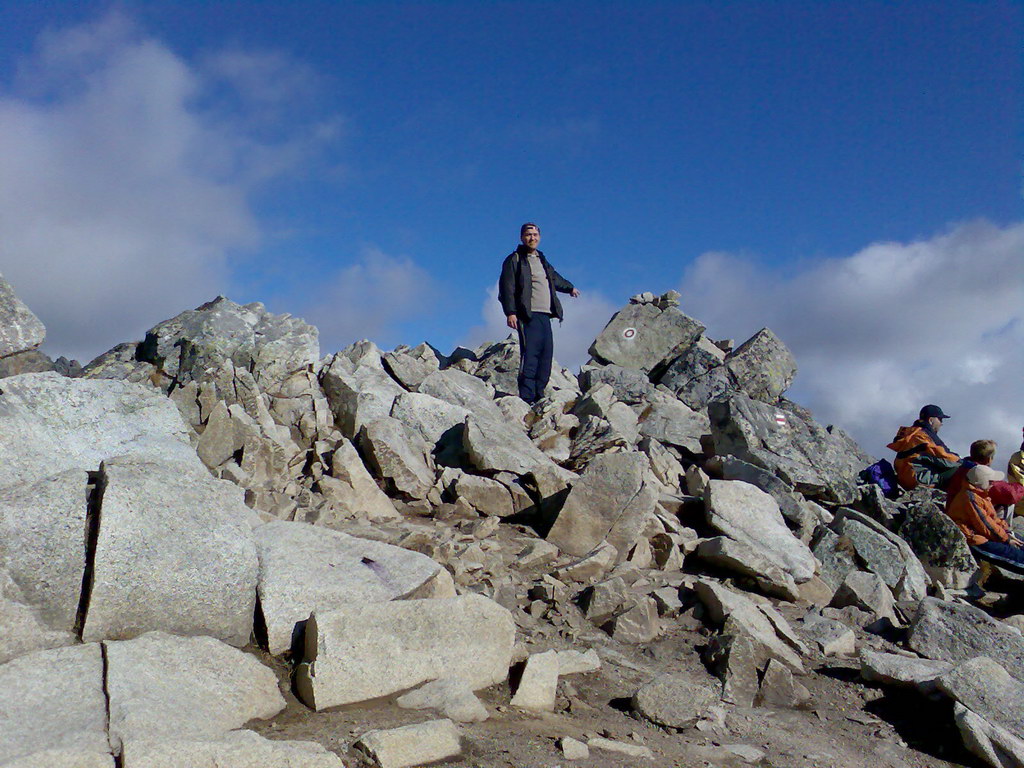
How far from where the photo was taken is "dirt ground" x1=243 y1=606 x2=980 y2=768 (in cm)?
433

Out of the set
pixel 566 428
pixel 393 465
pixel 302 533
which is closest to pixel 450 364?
pixel 566 428

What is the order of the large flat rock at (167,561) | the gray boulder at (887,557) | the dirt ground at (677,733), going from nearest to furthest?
the dirt ground at (677,733) → the large flat rock at (167,561) → the gray boulder at (887,557)

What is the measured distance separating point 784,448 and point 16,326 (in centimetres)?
978

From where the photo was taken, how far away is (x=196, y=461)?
21.9 ft

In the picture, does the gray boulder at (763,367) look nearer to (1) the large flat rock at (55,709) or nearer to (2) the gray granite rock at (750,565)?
(2) the gray granite rock at (750,565)

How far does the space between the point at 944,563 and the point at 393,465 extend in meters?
7.10

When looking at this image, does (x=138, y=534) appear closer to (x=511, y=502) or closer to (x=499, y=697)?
(x=499, y=697)

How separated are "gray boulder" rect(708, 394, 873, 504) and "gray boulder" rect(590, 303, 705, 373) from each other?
19.3 feet

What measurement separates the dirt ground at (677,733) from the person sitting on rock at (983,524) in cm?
484

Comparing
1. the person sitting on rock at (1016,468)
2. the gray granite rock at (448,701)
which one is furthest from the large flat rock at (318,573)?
the person sitting on rock at (1016,468)

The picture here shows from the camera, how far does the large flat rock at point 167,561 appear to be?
187 inches

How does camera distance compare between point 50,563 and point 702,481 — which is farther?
point 702,481

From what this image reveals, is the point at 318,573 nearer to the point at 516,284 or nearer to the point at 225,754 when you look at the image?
the point at 225,754

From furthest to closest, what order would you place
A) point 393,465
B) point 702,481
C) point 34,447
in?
point 702,481 → point 393,465 → point 34,447
